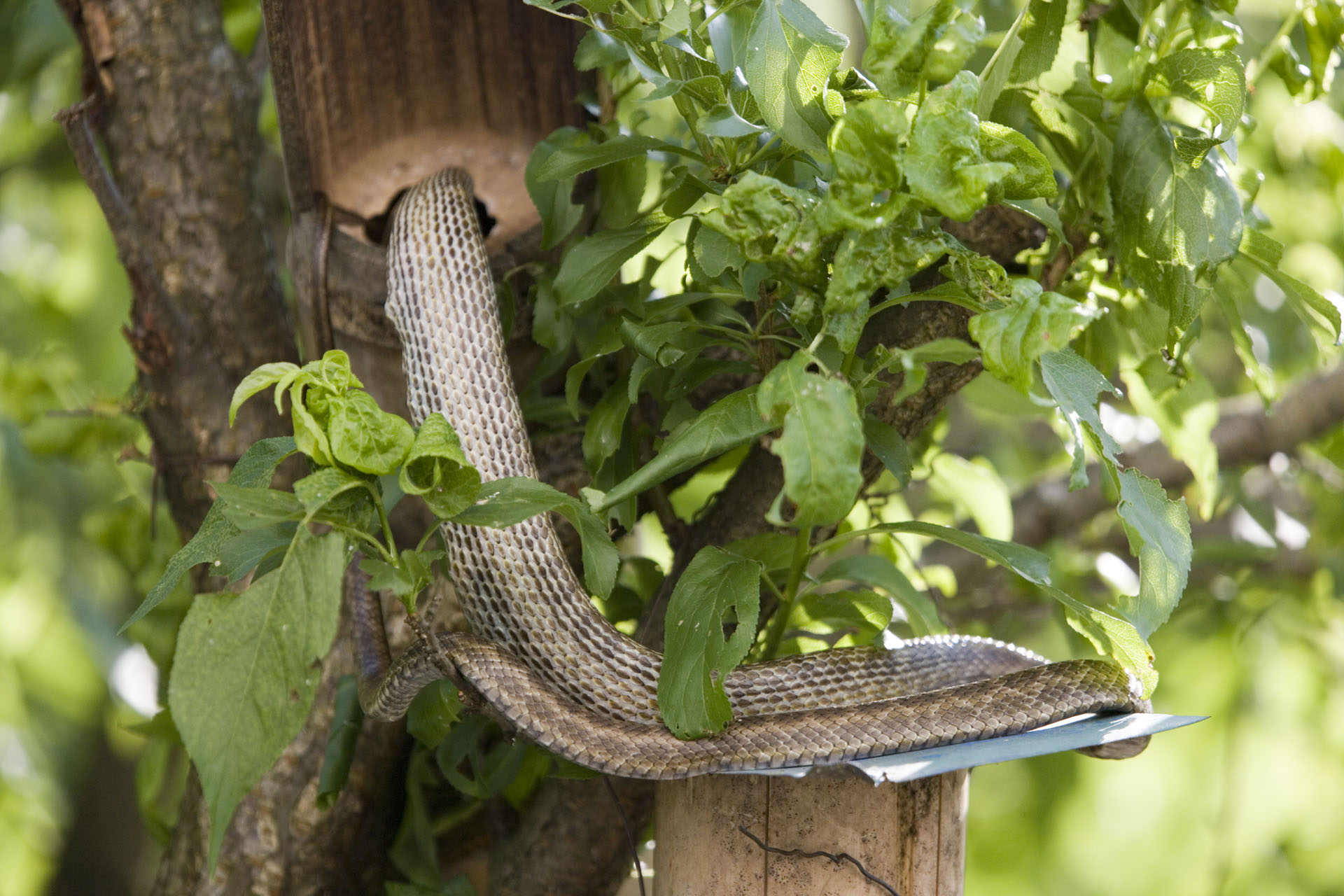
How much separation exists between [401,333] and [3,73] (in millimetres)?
1002

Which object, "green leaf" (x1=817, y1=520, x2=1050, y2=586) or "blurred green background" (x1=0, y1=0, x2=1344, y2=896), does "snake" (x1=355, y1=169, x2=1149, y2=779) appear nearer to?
"green leaf" (x1=817, y1=520, x2=1050, y2=586)

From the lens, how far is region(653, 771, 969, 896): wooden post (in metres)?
0.80

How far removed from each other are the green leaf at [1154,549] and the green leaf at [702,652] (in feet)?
0.77

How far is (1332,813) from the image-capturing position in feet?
7.52

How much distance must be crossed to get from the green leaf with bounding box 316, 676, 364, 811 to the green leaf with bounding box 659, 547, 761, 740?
38cm

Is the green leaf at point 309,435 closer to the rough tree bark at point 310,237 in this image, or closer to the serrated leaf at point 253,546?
the serrated leaf at point 253,546

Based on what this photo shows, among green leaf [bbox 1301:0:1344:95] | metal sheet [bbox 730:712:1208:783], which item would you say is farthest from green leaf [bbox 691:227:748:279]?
green leaf [bbox 1301:0:1344:95]

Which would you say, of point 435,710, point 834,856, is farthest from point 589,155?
point 834,856

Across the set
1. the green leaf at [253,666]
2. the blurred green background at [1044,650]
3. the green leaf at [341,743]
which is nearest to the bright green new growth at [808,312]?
the green leaf at [253,666]

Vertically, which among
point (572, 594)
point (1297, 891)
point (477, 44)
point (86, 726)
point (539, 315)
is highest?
→ point (477, 44)

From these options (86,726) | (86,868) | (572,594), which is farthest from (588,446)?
(86,868)

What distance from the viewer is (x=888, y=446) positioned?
818 millimetres

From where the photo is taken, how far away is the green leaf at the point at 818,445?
0.58 meters

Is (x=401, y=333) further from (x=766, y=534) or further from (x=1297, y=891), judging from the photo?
(x=1297, y=891)
